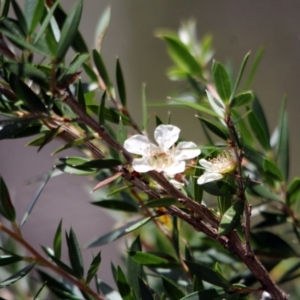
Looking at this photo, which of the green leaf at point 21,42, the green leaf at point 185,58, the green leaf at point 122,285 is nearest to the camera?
the green leaf at point 21,42

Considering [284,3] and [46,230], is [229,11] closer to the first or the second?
[284,3]

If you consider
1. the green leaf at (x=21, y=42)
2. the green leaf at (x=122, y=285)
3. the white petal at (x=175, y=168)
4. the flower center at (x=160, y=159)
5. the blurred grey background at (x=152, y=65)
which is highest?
the green leaf at (x=21, y=42)

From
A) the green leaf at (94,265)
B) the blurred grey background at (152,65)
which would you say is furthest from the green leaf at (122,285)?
the blurred grey background at (152,65)

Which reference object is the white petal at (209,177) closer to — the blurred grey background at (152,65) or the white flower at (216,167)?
the white flower at (216,167)

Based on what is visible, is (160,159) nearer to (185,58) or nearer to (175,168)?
(175,168)

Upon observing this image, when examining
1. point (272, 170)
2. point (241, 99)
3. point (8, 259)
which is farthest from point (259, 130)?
point (8, 259)

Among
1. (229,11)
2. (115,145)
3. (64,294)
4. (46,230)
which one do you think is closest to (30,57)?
(115,145)
